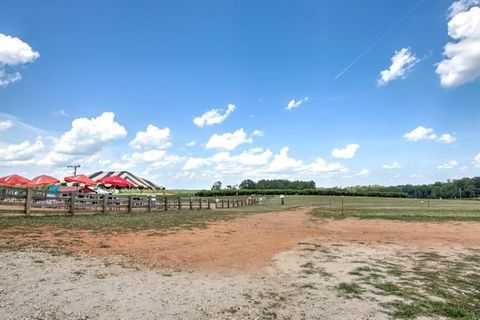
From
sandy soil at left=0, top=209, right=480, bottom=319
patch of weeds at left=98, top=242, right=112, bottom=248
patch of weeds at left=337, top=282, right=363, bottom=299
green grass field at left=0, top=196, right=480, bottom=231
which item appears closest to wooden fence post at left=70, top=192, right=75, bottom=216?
green grass field at left=0, top=196, right=480, bottom=231

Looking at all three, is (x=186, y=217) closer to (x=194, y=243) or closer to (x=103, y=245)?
(x=194, y=243)

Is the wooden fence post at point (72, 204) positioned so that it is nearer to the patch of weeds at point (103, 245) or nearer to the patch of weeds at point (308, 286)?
the patch of weeds at point (103, 245)

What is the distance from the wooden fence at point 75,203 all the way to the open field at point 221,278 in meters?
4.37

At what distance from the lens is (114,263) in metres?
7.76

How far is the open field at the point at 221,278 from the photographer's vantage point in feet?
17.3

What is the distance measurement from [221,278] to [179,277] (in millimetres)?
813

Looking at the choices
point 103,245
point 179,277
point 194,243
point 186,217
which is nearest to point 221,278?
point 179,277

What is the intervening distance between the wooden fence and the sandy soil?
571 centimetres

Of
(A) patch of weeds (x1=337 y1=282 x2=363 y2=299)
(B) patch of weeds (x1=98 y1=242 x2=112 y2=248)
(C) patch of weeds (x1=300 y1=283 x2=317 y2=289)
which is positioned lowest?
(A) patch of weeds (x1=337 y1=282 x2=363 y2=299)

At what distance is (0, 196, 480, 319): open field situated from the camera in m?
5.26

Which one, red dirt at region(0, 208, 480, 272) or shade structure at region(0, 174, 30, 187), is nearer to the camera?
red dirt at region(0, 208, 480, 272)

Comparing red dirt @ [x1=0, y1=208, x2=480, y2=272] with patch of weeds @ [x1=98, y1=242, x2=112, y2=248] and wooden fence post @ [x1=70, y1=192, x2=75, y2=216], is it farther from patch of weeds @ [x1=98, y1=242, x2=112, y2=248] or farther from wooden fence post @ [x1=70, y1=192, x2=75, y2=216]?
wooden fence post @ [x1=70, y1=192, x2=75, y2=216]

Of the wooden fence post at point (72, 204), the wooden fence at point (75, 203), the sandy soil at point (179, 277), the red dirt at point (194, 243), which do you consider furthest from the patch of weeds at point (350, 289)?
the wooden fence post at point (72, 204)

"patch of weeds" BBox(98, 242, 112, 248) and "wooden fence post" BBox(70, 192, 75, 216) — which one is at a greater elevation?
"wooden fence post" BBox(70, 192, 75, 216)
